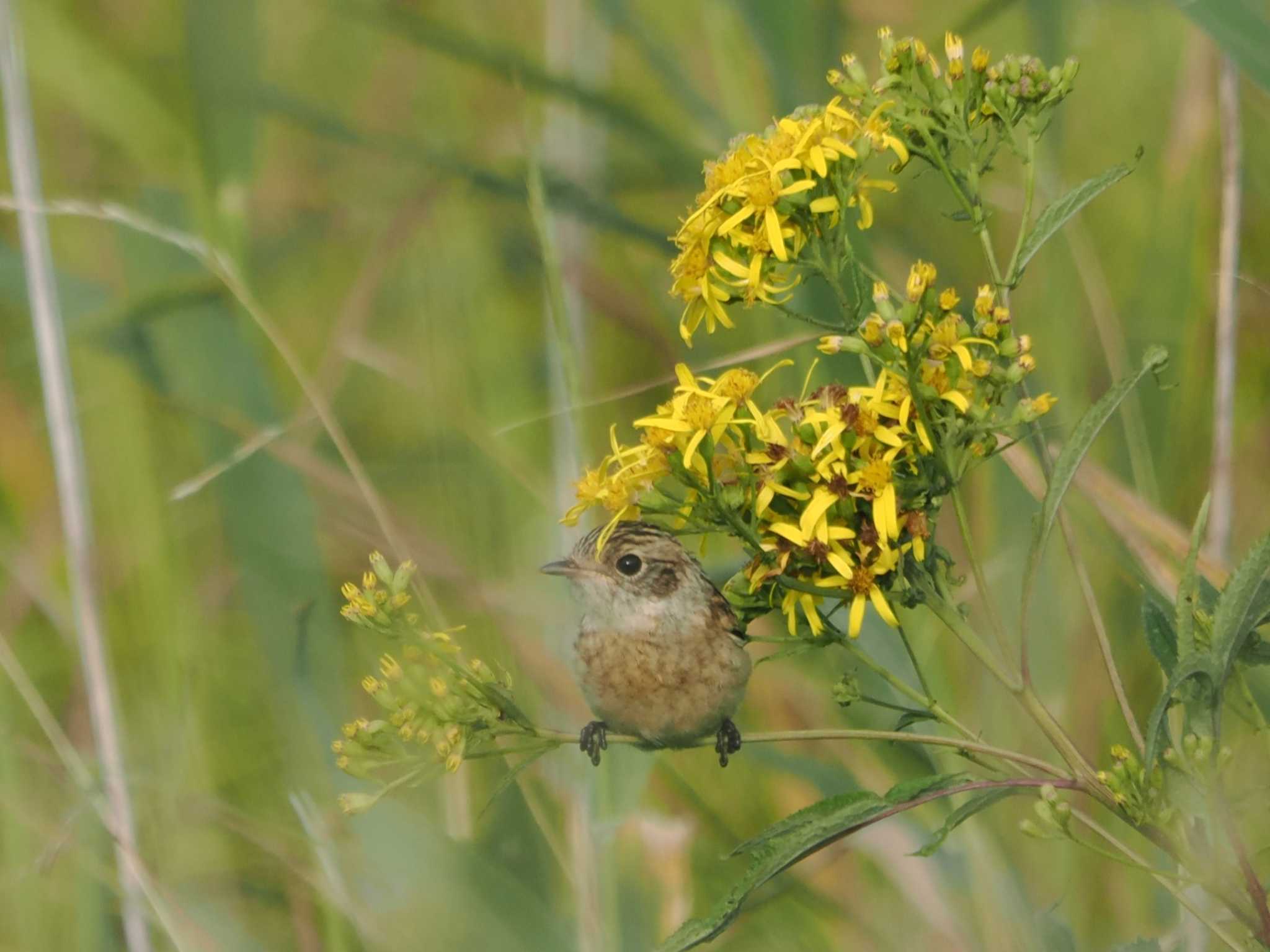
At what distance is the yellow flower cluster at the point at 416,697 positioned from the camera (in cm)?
175

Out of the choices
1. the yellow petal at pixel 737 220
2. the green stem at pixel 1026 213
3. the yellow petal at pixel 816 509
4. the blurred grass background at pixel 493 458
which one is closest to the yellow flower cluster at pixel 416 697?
the blurred grass background at pixel 493 458

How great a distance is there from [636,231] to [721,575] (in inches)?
33.3

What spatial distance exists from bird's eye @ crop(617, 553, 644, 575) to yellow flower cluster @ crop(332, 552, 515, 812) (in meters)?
0.85

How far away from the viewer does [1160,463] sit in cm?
337

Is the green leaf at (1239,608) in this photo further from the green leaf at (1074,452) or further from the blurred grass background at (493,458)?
the blurred grass background at (493,458)

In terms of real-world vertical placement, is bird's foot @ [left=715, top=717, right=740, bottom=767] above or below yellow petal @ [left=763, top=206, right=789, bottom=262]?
below

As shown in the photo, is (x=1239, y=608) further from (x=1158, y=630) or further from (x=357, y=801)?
(x=357, y=801)

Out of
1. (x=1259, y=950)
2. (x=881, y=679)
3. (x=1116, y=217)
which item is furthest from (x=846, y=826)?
(x=1116, y=217)

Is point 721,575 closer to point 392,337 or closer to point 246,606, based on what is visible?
point 246,606

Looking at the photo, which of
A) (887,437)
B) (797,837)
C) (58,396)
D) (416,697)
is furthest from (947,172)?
(58,396)

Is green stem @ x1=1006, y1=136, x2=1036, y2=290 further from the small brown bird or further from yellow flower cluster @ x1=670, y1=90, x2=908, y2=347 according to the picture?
the small brown bird

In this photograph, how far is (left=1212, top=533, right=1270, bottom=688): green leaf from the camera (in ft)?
4.78

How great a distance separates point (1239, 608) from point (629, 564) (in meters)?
1.35

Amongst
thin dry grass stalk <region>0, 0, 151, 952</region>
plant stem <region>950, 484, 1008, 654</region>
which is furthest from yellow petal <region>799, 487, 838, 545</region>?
thin dry grass stalk <region>0, 0, 151, 952</region>
